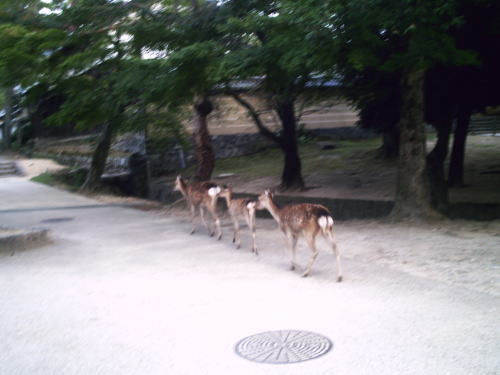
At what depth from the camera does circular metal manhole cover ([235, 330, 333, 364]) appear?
5.58 metres

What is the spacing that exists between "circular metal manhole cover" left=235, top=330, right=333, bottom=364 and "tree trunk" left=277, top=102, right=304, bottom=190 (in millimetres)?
13250

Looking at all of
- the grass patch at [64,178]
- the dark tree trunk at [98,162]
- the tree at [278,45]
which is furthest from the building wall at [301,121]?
the tree at [278,45]

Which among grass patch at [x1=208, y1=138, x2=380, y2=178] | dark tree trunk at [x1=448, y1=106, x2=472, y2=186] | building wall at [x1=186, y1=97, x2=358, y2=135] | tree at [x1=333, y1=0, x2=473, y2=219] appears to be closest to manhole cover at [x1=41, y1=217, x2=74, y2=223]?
tree at [x1=333, y1=0, x2=473, y2=219]

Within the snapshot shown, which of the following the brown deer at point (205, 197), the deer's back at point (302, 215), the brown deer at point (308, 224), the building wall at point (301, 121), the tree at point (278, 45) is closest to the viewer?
the brown deer at point (308, 224)

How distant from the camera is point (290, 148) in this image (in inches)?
789

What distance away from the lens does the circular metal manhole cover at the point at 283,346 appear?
5.58m

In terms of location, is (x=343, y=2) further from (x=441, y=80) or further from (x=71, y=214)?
(x=71, y=214)

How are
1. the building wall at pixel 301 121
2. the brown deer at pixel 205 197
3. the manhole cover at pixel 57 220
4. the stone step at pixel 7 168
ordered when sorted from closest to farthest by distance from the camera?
the brown deer at pixel 205 197 → the manhole cover at pixel 57 220 → the building wall at pixel 301 121 → the stone step at pixel 7 168

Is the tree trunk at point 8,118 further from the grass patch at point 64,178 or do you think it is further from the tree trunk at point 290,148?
the tree trunk at point 290,148

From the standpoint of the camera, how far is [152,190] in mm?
27078

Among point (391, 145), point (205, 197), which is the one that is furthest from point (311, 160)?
point (205, 197)

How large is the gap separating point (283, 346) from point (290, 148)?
14.5m

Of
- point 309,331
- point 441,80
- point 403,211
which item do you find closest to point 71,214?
point 403,211

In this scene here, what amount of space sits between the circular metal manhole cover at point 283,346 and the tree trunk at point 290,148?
1325 centimetres
